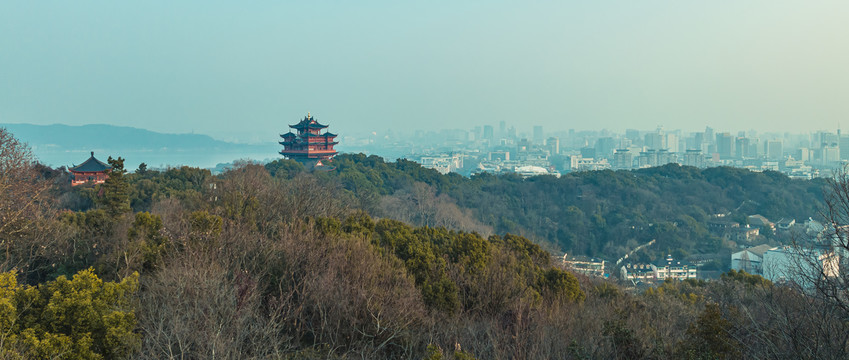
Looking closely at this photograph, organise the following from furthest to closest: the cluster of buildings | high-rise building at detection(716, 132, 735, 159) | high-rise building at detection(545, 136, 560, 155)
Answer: high-rise building at detection(545, 136, 560, 155), high-rise building at detection(716, 132, 735, 159), the cluster of buildings

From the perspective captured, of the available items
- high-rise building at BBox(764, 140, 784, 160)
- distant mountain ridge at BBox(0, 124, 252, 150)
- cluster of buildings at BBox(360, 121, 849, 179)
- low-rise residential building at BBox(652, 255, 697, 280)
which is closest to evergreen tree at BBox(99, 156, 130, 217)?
low-rise residential building at BBox(652, 255, 697, 280)

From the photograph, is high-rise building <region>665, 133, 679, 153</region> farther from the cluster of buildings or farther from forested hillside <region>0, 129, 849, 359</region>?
forested hillside <region>0, 129, 849, 359</region>

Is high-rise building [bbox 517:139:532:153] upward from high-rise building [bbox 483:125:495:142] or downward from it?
downward

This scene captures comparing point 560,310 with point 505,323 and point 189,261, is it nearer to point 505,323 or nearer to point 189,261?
point 505,323

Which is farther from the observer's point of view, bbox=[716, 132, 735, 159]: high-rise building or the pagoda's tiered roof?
bbox=[716, 132, 735, 159]: high-rise building

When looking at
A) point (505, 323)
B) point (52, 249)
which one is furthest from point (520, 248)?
point (52, 249)

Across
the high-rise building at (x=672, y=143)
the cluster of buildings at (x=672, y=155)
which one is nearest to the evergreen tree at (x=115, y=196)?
the cluster of buildings at (x=672, y=155)
